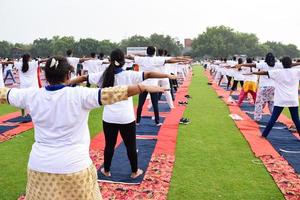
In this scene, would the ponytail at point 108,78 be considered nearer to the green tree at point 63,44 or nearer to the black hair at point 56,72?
the black hair at point 56,72

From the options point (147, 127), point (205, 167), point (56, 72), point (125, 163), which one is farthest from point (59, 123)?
point (147, 127)

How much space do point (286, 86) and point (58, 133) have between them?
6095mm

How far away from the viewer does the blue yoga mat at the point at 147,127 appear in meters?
8.91

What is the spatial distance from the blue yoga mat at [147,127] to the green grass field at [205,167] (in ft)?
2.20

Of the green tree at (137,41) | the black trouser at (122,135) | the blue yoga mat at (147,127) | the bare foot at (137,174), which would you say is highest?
the green tree at (137,41)

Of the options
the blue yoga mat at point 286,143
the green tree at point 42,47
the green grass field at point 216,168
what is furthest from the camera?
the green tree at point 42,47

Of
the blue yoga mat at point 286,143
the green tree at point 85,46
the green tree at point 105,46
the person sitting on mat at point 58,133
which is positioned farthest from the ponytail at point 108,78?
the green tree at point 105,46

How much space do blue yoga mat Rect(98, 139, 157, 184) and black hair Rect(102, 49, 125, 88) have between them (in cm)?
151

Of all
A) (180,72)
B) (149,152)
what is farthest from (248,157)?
(180,72)

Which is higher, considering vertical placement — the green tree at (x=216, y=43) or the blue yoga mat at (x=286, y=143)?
the green tree at (x=216, y=43)

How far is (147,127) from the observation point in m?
9.51

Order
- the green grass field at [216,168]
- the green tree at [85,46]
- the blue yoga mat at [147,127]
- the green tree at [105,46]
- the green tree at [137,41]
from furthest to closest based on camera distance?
the green tree at [137,41] → the green tree at [105,46] → the green tree at [85,46] → the blue yoga mat at [147,127] → the green grass field at [216,168]

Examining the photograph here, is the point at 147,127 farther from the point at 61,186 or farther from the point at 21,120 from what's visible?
the point at 61,186

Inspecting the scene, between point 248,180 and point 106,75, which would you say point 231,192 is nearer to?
point 248,180
